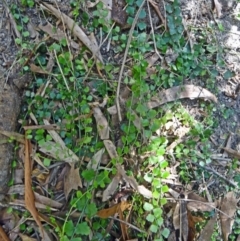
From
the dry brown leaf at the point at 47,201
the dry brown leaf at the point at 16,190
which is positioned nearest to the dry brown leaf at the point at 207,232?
the dry brown leaf at the point at 47,201

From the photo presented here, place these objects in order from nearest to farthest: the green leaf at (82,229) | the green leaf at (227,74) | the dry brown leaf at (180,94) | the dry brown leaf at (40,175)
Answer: the green leaf at (82,229) → the dry brown leaf at (40,175) → the dry brown leaf at (180,94) → the green leaf at (227,74)

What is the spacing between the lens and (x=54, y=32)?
6.36 ft

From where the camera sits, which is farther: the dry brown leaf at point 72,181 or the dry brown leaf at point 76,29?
the dry brown leaf at point 76,29

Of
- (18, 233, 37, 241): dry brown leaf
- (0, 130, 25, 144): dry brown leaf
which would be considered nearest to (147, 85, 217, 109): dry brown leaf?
(0, 130, 25, 144): dry brown leaf

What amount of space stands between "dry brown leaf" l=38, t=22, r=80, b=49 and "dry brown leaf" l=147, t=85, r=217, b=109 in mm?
403

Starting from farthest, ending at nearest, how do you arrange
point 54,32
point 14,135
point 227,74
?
point 227,74 → point 54,32 → point 14,135

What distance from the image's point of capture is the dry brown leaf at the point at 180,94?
194 cm

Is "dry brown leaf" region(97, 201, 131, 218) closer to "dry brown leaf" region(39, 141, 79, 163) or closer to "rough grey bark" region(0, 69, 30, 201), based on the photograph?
"dry brown leaf" region(39, 141, 79, 163)

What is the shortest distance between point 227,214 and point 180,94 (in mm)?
537

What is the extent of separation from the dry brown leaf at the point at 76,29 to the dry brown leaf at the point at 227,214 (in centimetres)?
79

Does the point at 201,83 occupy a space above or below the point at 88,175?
above

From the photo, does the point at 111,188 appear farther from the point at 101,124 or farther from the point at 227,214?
the point at 227,214

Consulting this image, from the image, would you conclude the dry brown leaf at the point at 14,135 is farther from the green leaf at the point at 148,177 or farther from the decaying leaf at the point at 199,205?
the decaying leaf at the point at 199,205

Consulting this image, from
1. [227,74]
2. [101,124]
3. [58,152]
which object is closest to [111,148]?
[101,124]
